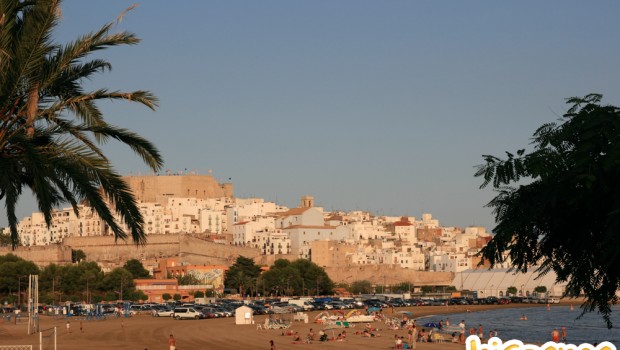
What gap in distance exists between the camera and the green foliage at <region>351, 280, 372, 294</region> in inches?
6954

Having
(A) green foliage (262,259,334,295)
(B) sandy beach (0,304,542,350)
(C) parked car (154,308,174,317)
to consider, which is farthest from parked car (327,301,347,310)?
(B) sandy beach (0,304,542,350)

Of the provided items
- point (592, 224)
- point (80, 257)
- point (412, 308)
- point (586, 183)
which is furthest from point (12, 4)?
point (80, 257)

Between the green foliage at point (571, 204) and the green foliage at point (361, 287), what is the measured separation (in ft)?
519

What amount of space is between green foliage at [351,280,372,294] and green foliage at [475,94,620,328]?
158 metres

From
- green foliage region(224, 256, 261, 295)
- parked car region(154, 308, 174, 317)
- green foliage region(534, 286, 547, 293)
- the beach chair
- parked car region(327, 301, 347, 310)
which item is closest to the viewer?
the beach chair

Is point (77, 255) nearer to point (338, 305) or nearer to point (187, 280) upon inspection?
point (187, 280)

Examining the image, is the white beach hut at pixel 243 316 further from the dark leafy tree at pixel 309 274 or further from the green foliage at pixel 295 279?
the dark leafy tree at pixel 309 274

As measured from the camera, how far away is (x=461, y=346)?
59125 millimetres

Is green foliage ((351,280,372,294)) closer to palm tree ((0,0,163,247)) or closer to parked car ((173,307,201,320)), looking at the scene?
parked car ((173,307,201,320))

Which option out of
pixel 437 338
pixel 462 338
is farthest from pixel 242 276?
pixel 437 338

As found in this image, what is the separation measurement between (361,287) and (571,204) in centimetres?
16247

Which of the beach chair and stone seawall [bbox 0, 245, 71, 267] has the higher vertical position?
stone seawall [bbox 0, 245, 71, 267]

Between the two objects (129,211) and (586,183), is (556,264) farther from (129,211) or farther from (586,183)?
(129,211)

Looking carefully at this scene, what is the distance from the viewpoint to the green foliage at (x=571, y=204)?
16.1 meters
